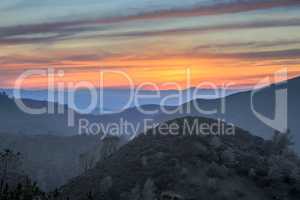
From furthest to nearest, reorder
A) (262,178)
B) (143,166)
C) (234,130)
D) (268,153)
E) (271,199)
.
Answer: (234,130) → (268,153) → (143,166) → (262,178) → (271,199)

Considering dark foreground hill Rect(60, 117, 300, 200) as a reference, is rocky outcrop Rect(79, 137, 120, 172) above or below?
below

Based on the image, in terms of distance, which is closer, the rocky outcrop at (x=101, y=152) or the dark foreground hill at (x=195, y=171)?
the dark foreground hill at (x=195, y=171)

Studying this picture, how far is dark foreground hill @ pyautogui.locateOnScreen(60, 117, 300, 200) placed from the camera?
82.2 metres

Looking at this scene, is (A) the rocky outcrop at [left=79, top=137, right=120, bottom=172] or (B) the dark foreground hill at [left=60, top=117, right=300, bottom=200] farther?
(A) the rocky outcrop at [left=79, top=137, right=120, bottom=172]

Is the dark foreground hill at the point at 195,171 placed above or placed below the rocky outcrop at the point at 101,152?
above

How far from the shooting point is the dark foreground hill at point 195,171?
82188 mm

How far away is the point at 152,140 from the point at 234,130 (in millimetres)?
19046

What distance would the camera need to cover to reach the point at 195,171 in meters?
90.1

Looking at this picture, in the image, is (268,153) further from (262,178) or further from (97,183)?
(97,183)

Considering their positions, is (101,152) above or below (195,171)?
below

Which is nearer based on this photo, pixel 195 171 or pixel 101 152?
pixel 195 171

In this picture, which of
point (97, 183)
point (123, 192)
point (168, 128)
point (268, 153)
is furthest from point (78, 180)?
point (268, 153)

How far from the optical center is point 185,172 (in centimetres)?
8850

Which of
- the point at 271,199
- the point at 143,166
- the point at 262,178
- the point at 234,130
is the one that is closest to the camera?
the point at 271,199
